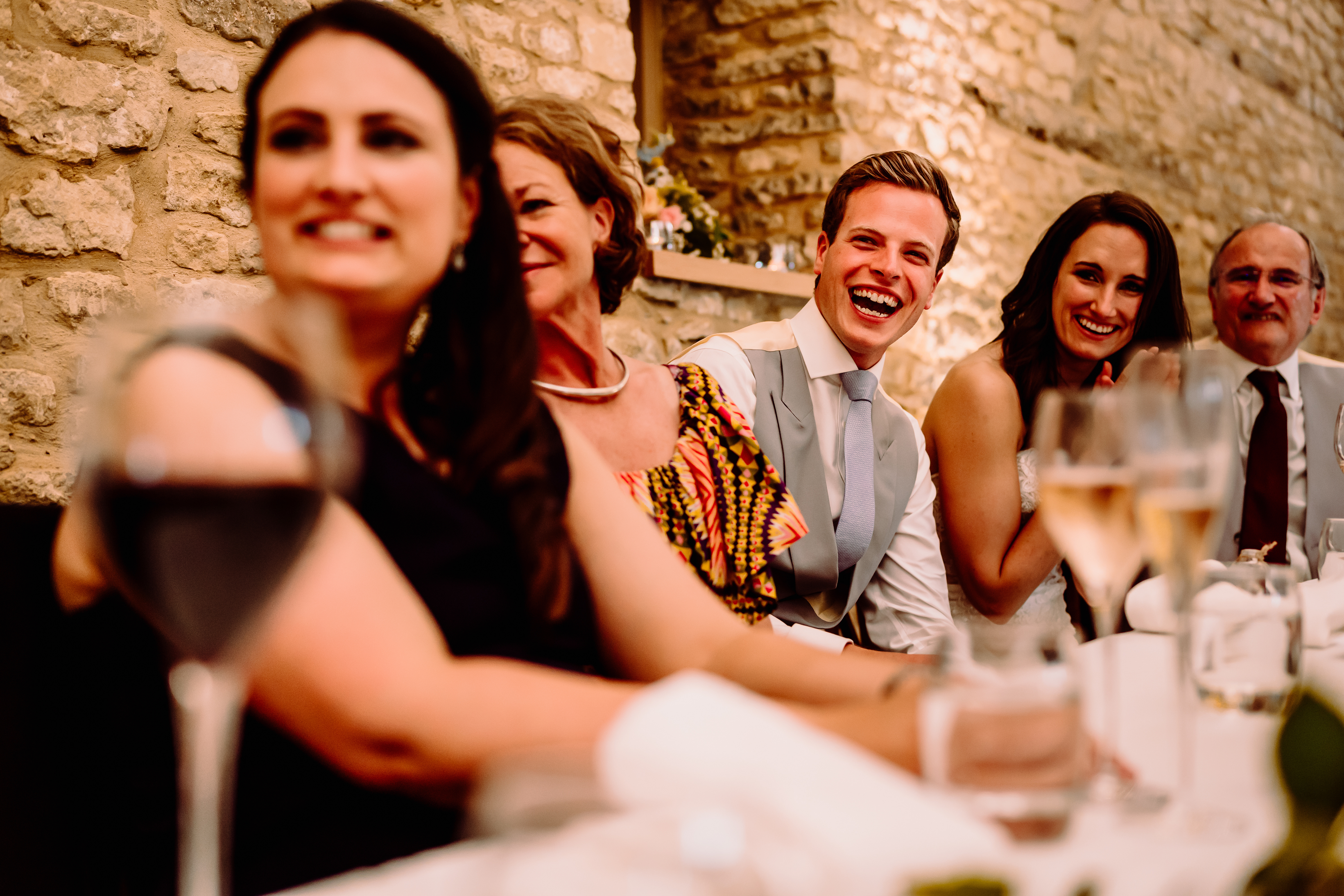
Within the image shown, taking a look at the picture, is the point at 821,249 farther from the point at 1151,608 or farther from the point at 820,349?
the point at 1151,608

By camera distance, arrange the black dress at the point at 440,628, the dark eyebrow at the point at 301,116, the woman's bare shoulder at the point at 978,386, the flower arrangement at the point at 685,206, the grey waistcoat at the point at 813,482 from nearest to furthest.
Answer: the black dress at the point at 440,628 → the dark eyebrow at the point at 301,116 → the grey waistcoat at the point at 813,482 → the woman's bare shoulder at the point at 978,386 → the flower arrangement at the point at 685,206

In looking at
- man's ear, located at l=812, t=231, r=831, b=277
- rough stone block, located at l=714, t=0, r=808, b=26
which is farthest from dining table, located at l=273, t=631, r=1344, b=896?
rough stone block, located at l=714, t=0, r=808, b=26

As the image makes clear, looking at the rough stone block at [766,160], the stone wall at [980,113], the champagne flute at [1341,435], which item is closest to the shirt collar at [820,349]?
the champagne flute at [1341,435]

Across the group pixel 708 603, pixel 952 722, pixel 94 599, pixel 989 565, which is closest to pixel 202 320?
pixel 952 722

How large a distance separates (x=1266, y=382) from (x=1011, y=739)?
281 cm

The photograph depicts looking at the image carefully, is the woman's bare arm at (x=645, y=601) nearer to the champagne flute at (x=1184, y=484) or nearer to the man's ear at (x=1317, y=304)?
the champagne flute at (x=1184, y=484)

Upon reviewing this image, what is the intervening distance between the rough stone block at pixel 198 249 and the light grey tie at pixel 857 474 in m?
1.37

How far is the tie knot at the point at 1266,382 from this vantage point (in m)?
2.83

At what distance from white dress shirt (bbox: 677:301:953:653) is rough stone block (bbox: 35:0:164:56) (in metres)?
1.27

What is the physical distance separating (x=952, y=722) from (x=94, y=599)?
0.76 metres

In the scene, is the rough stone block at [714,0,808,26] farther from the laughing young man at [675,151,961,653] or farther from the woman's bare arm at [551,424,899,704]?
the woman's bare arm at [551,424,899,704]

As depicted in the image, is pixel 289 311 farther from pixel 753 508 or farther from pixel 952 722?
pixel 753 508

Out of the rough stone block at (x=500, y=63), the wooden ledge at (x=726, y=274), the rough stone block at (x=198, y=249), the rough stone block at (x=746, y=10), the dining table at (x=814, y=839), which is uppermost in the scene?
the rough stone block at (x=746, y=10)

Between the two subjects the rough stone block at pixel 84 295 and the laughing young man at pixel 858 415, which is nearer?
the rough stone block at pixel 84 295
